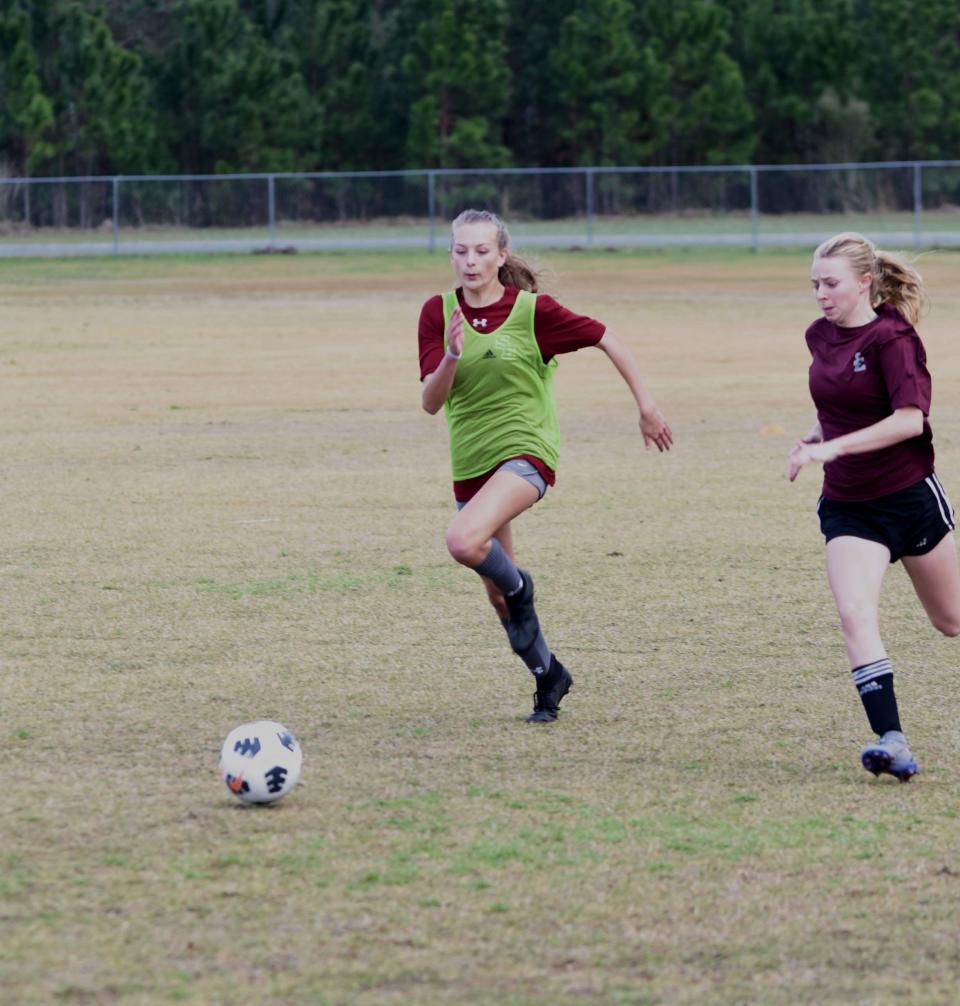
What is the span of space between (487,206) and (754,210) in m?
7.50

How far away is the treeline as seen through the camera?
56938 millimetres

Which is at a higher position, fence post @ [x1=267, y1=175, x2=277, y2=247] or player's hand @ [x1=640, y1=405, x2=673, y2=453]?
fence post @ [x1=267, y1=175, x2=277, y2=247]

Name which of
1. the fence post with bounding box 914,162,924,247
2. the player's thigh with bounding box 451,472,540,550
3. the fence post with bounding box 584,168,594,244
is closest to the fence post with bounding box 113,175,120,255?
the fence post with bounding box 584,168,594,244

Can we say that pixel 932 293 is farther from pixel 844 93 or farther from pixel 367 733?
pixel 844 93

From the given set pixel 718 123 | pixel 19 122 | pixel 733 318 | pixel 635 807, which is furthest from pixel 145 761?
pixel 718 123

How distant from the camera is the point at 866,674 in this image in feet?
19.7

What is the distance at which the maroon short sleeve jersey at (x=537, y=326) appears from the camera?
6961 mm

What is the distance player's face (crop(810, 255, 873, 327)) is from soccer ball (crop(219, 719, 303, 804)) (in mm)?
2242

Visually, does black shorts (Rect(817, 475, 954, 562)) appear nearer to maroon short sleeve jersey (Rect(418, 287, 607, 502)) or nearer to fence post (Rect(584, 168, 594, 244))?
maroon short sleeve jersey (Rect(418, 287, 607, 502))

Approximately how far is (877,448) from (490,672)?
225 centimetres

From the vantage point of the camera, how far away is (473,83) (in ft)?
205

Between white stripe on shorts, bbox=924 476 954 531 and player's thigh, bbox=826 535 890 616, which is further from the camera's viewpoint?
white stripe on shorts, bbox=924 476 954 531

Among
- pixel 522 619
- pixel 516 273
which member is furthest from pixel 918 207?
pixel 522 619

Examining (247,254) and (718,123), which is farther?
(718,123)
